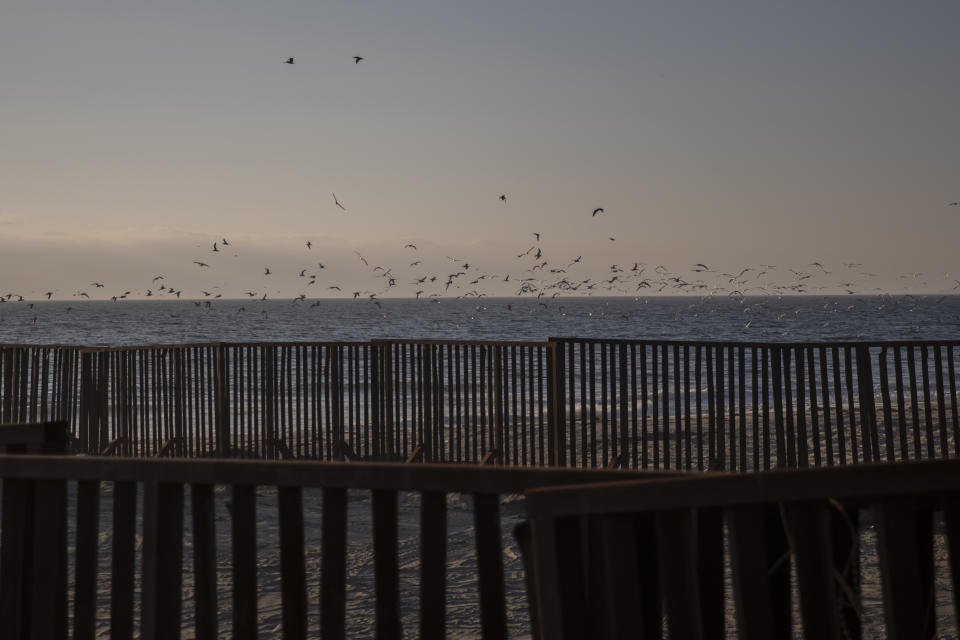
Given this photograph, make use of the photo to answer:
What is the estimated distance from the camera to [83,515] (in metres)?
3.39

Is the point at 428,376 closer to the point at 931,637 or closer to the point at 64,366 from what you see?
the point at 64,366

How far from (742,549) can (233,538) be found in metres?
1.73

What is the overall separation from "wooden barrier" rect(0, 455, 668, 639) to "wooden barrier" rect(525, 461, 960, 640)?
24cm

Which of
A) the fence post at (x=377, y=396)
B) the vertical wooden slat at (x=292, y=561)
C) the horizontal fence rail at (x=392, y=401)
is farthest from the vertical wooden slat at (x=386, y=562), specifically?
the fence post at (x=377, y=396)

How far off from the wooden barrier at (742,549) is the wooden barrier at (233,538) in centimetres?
24

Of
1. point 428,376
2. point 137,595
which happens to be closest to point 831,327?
point 428,376

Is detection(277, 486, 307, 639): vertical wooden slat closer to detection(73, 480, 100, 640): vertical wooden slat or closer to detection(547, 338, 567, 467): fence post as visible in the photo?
detection(73, 480, 100, 640): vertical wooden slat

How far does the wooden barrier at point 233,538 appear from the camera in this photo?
296 centimetres

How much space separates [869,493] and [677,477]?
0.52 meters

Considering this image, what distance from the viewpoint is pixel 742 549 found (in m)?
2.59

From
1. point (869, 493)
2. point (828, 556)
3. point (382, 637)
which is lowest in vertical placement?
point (382, 637)

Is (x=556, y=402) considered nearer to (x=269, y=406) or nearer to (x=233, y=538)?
(x=269, y=406)

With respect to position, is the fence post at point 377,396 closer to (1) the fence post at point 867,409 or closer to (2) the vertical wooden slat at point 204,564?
(1) the fence post at point 867,409

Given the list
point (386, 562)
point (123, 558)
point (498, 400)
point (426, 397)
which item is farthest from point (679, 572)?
point (426, 397)
